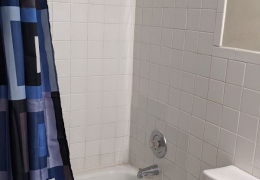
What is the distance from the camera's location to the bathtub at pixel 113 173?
6.24ft

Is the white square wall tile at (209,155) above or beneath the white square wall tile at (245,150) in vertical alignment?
beneath

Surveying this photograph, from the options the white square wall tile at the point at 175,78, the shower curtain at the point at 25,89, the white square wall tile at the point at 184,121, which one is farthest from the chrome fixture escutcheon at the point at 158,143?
the shower curtain at the point at 25,89

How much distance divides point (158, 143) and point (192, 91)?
389 millimetres

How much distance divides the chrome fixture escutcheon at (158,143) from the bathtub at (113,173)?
26 cm

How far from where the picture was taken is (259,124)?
118cm

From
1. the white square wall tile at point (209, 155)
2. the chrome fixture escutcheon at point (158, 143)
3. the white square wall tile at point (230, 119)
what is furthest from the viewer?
the chrome fixture escutcheon at point (158, 143)

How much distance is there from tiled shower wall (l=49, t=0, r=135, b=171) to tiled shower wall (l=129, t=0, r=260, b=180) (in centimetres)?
8

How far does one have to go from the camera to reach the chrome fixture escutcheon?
1710 millimetres

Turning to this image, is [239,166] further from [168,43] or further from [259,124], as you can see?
A: [168,43]

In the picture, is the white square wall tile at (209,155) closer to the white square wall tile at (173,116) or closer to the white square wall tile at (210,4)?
the white square wall tile at (173,116)

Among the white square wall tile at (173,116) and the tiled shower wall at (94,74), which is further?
the tiled shower wall at (94,74)

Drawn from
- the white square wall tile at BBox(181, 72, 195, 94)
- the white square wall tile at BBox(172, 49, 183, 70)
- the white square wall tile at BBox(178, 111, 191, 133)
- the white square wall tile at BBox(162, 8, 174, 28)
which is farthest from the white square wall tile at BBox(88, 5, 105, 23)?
the white square wall tile at BBox(178, 111, 191, 133)

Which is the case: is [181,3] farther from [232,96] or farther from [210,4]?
[232,96]

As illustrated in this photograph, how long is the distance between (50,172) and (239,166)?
0.75 meters
